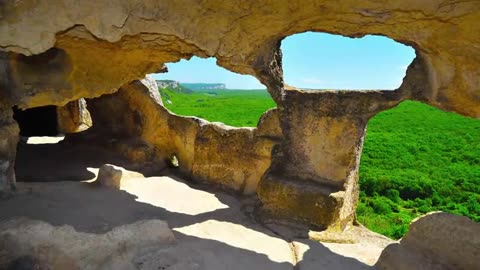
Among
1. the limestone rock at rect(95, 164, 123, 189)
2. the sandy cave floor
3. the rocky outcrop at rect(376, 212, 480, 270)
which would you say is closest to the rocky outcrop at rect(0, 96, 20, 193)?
the sandy cave floor

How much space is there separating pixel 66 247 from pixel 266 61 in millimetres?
3412

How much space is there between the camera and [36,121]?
41.7 ft

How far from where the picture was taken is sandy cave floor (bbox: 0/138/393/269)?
5.29 meters

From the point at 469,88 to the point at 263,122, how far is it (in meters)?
3.59

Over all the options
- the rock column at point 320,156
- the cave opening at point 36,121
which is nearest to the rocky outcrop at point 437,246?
the rock column at point 320,156

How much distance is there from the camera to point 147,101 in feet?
30.5

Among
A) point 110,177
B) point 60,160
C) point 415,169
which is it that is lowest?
point 415,169

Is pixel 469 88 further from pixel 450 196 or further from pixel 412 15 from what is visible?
pixel 450 196

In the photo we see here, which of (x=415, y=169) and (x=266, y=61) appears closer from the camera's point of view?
(x=266, y=61)

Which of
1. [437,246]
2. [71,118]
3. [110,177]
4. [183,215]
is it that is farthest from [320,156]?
[71,118]

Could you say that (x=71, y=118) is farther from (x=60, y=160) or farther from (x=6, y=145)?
(x=6, y=145)

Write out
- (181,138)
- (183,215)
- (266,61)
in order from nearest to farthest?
1. (266,61)
2. (183,215)
3. (181,138)

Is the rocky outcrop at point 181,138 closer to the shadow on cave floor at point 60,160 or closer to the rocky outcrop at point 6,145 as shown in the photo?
the shadow on cave floor at point 60,160

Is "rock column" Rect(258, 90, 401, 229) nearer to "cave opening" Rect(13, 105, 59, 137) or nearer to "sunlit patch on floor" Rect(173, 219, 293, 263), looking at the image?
"sunlit patch on floor" Rect(173, 219, 293, 263)
